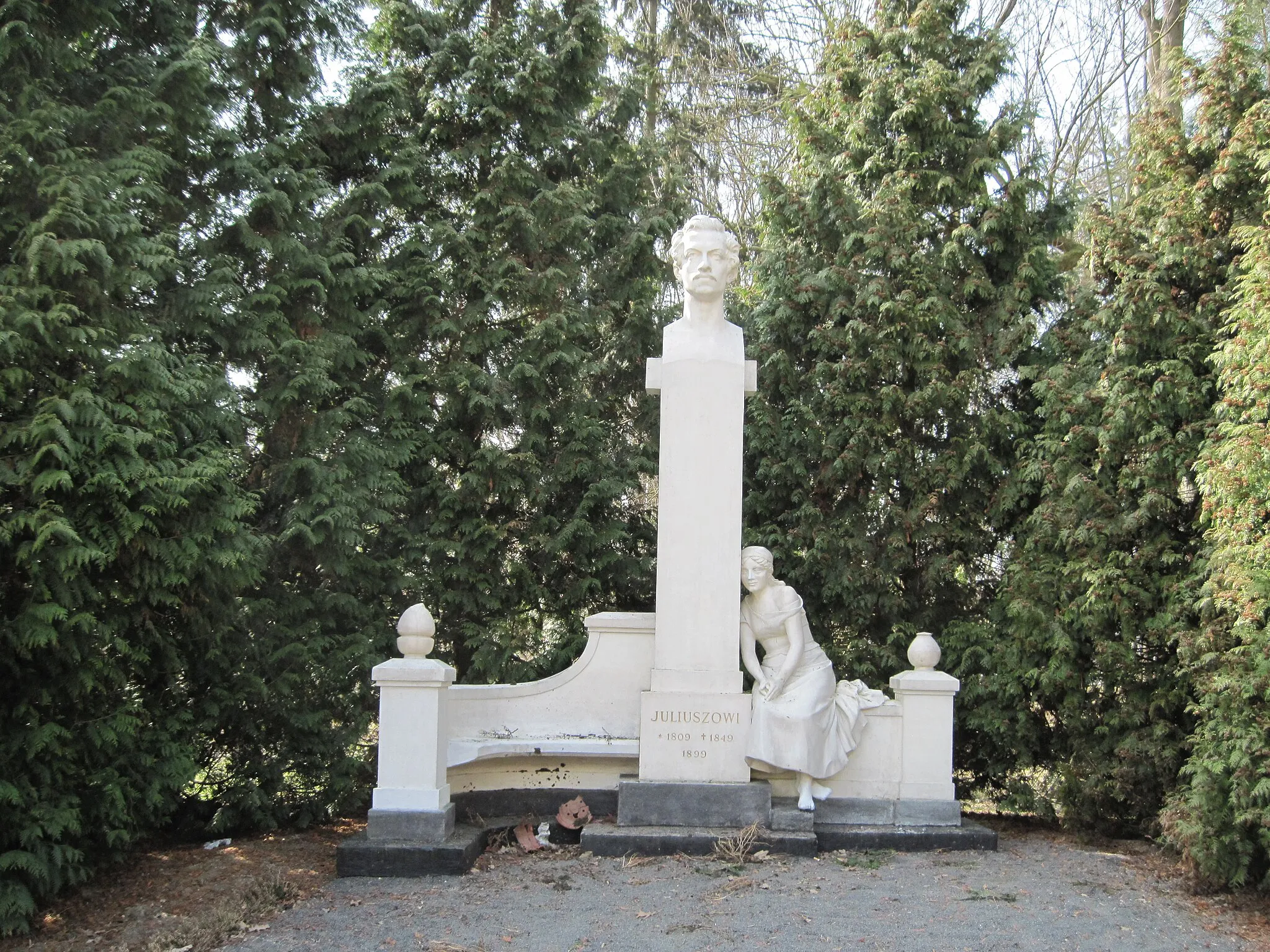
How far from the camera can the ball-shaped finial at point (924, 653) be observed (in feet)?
20.7

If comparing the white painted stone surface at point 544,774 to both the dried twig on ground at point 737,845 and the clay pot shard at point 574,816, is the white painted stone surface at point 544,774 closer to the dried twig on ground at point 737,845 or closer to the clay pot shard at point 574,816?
the clay pot shard at point 574,816

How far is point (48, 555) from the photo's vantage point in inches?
191

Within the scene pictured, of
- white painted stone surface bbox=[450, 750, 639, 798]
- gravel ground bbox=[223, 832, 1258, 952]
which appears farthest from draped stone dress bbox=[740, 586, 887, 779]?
white painted stone surface bbox=[450, 750, 639, 798]

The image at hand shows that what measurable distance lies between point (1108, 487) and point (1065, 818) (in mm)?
2153

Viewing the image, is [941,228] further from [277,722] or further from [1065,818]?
[277,722]

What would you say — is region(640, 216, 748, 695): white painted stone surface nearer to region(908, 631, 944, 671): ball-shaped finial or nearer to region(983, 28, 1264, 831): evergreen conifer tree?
region(908, 631, 944, 671): ball-shaped finial

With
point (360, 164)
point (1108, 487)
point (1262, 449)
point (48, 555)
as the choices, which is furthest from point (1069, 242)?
point (48, 555)

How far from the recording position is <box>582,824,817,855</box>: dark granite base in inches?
221

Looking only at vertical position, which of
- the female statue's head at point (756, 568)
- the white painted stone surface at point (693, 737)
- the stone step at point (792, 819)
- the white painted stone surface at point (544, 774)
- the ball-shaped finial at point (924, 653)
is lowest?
the stone step at point (792, 819)

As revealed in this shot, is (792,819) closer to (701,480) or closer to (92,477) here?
(701,480)

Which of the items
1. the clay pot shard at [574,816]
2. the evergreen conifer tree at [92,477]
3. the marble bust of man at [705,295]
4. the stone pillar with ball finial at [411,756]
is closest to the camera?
the evergreen conifer tree at [92,477]

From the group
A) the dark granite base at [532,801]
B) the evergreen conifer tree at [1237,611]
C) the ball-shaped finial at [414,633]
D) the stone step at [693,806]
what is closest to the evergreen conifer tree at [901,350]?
the evergreen conifer tree at [1237,611]

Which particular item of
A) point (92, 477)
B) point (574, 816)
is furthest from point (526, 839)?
point (92, 477)

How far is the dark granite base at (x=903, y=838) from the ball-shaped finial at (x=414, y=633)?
2.44 meters
